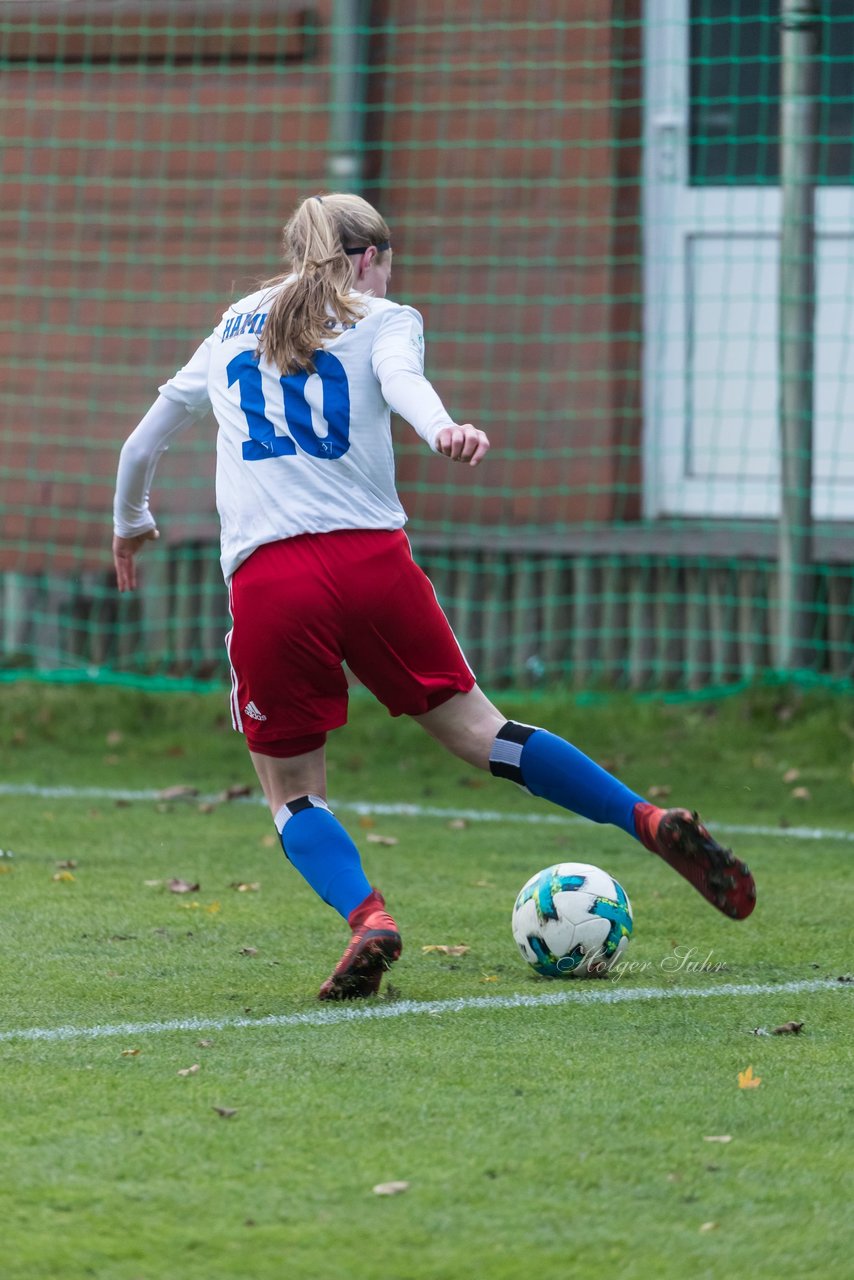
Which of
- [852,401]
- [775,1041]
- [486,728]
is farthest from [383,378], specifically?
[852,401]

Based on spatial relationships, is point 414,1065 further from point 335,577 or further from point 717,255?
point 717,255

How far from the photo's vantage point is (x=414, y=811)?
7219mm

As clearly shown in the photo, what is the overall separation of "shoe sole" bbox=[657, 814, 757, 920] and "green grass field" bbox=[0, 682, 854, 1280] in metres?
0.23

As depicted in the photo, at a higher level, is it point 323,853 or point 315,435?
point 315,435

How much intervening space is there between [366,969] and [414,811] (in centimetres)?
→ 314

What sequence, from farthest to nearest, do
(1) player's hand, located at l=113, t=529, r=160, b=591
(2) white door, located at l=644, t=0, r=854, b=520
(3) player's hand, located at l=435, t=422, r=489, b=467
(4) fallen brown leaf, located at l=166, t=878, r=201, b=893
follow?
(2) white door, located at l=644, t=0, r=854, b=520 → (4) fallen brown leaf, located at l=166, t=878, r=201, b=893 → (1) player's hand, located at l=113, t=529, r=160, b=591 → (3) player's hand, located at l=435, t=422, r=489, b=467

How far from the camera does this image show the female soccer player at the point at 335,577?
4.16m

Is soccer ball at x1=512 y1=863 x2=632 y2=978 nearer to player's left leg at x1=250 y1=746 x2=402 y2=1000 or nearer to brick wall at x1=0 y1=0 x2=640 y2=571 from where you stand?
player's left leg at x1=250 y1=746 x2=402 y2=1000

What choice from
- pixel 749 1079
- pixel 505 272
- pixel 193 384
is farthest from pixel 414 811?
pixel 749 1079

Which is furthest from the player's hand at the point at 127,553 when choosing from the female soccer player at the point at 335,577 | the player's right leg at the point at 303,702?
the player's right leg at the point at 303,702

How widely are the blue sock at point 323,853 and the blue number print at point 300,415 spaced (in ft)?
2.60

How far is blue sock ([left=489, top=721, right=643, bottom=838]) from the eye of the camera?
4.33 m

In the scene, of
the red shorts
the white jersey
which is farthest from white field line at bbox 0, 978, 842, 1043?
the white jersey

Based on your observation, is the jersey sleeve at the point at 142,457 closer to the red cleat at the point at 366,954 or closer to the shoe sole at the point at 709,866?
the red cleat at the point at 366,954
